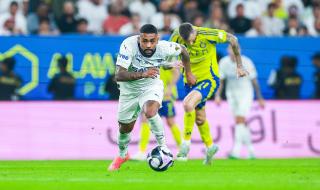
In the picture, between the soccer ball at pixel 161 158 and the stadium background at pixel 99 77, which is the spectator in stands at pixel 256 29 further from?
the soccer ball at pixel 161 158

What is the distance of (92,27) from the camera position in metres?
24.0

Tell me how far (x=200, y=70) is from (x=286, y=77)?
251 inches

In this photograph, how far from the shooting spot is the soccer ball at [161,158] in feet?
48.1

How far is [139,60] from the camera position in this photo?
49.4ft

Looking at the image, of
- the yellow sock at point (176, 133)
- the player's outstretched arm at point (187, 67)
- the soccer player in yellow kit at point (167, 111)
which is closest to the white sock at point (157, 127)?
the player's outstretched arm at point (187, 67)

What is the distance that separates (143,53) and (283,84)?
892 cm

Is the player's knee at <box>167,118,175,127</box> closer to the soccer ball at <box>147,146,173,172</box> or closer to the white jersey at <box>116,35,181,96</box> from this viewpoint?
the white jersey at <box>116,35,181,96</box>

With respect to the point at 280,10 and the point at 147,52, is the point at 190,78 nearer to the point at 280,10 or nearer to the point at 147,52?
the point at 147,52

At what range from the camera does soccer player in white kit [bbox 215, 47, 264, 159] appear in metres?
22.1

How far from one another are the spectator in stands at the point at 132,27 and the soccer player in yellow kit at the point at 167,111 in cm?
254

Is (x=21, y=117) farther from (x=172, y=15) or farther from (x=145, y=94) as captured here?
(x=145, y=94)

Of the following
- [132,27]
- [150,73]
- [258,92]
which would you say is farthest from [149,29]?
[132,27]

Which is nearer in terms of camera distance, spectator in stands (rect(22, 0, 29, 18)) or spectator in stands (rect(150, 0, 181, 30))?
spectator in stands (rect(22, 0, 29, 18))

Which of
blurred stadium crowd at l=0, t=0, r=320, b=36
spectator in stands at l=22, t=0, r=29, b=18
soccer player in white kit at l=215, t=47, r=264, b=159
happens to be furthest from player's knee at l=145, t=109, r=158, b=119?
spectator in stands at l=22, t=0, r=29, b=18
